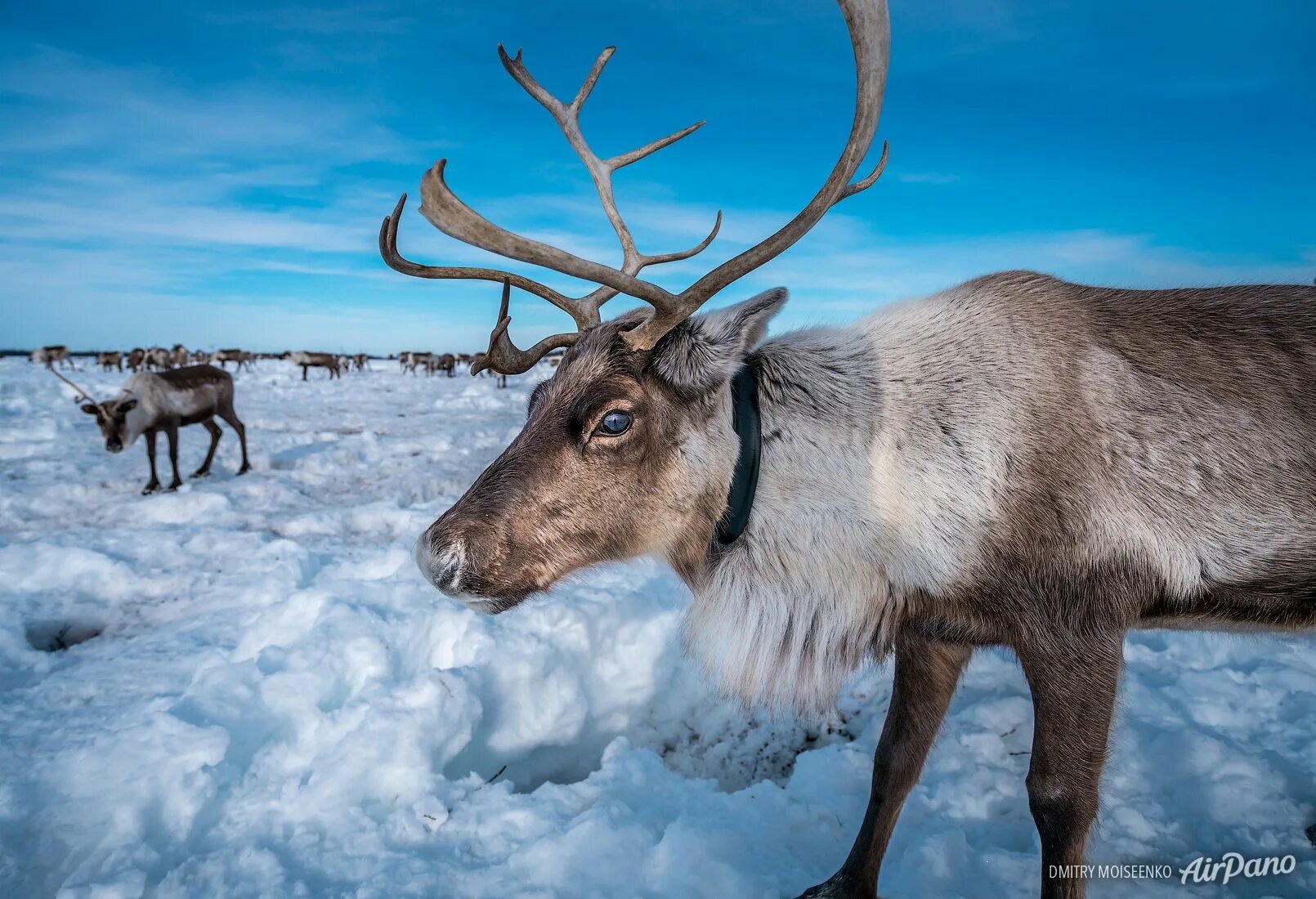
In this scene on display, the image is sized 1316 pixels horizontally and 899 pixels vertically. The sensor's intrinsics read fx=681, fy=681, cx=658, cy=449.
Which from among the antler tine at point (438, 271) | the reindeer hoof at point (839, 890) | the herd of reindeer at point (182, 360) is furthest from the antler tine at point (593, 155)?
the herd of reindeer at point (182, 360)

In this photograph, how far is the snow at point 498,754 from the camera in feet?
6.59

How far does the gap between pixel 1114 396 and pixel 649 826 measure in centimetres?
187

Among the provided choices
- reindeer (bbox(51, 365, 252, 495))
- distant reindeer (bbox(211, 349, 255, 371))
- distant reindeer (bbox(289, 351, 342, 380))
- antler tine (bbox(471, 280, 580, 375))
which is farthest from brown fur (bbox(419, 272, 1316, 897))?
distant reindeer (bbox(211, 349, 255, 371))

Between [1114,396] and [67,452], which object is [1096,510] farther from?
[67,452]

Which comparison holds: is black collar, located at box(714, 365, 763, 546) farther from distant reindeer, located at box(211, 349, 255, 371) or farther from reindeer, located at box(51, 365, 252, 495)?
distant reindeer, located at box(211, 349, 255, 371)

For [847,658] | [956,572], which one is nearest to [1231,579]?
[956,572]

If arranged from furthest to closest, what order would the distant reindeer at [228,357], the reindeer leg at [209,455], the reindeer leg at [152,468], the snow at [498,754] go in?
the distant reindeer at [228,357], the reindeer leg at [209,455], the reindeer leg at [152,468], the snow at [498,754]

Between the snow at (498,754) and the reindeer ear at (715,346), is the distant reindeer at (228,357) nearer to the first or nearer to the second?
the snow at (498,754)

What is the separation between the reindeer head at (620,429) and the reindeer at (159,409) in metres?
7.36

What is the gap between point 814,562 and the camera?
1926mm

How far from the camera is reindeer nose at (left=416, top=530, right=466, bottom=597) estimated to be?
170 cm

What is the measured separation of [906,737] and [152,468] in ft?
26.7

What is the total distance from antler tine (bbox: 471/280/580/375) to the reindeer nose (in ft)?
1.94

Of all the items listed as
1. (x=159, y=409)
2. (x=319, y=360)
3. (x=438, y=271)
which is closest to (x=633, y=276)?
(x=438, y=271)
